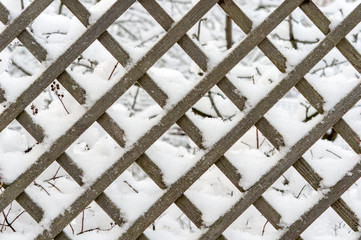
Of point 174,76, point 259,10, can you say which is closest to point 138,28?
point 259,10

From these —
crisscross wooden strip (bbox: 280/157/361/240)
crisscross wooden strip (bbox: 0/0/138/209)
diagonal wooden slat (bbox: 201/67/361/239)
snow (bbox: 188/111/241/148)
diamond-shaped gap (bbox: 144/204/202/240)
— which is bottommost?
crisscross wooden strip (bbox: 280/157/361/240)

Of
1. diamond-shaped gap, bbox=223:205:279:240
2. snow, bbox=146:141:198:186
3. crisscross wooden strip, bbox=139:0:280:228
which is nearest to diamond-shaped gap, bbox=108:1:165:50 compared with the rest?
crisscross wooden strip, bbox=139:0:280:228

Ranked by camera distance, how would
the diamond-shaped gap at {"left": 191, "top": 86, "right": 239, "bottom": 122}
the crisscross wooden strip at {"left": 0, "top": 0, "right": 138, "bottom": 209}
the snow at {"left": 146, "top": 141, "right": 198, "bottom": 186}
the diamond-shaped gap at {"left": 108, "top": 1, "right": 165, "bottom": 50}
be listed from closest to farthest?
1. the crisscross wooden strip at {"left": 0, "top": 0, "right": 138, "bottom": 209}
2. the snow at {"left": 146, "top": 141, "right": 198, "bottom": 186}
3. the diamond-shaped gap at {"left": 191, "top": 86, "right": 239, "bottom": 122}
4. the diamond-shaped gap at {"left": 108, "top": 1, "right": 165, "bottom": 50}

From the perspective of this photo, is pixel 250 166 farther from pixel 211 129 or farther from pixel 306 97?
pixel 306 97

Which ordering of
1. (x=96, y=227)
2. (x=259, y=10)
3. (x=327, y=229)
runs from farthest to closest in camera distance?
(x=259, y=10), (x=327, y=229), (x=96, y=227)

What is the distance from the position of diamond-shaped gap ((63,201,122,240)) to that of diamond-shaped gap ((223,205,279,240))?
1.28 feet

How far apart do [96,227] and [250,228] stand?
637 mm

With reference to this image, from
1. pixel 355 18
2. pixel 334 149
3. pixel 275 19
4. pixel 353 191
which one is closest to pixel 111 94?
pixel 275 19

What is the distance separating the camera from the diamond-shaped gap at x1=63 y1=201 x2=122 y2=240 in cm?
165

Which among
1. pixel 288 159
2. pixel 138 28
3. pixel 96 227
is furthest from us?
pixel 138 28

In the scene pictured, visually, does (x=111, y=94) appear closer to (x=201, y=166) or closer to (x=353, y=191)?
(x=201, y=166)

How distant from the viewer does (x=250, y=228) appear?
205 centimetres

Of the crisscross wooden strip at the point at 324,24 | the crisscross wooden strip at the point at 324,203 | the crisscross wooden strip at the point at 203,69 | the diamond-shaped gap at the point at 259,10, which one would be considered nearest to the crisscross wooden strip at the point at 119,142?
the crisscross wooden strip at the point at 203,69

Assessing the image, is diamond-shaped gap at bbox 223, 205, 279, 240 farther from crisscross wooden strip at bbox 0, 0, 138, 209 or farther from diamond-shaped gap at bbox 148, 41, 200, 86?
crisscross wooden strip at bbox 0, 0, 138, 209
